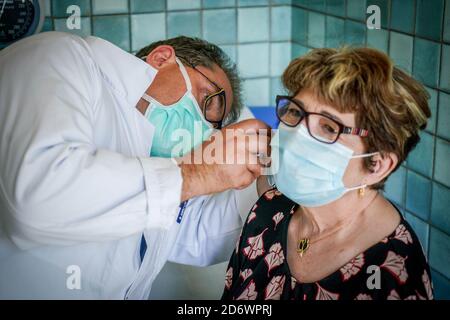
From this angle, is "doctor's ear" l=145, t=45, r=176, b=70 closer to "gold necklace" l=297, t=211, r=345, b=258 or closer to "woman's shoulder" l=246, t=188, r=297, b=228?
"woman's shoulder" l=246, t=188, r=297, b=228

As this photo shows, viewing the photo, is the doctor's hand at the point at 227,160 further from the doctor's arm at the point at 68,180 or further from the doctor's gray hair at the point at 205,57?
the doctor's gray hair at the point at 205,57

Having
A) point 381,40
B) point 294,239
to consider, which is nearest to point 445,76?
point 381,40

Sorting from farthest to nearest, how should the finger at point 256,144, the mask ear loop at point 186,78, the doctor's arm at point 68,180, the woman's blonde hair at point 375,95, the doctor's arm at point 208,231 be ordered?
the doctor's arm at point 208,231 < the mask ear loop at point 186,78 < the finger at point 256,144 < the woman's blonde hair at point 375,95 < the doctor's arm at point 68,180

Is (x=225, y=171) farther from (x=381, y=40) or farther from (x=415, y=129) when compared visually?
(x=381, y=40)

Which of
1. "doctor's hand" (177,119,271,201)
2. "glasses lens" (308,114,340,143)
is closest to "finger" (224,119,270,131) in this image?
"doctor's hand" (177,119,271,201)

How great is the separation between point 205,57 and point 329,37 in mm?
765

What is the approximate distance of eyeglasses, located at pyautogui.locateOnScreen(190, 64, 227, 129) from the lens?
6.52ft

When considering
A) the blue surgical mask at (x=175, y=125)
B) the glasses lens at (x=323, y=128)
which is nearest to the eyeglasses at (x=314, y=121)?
the glasses lens at (x=323, y=128)

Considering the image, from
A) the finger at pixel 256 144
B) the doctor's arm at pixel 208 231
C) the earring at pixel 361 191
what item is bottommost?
the doctor's arm at pixel 208 231

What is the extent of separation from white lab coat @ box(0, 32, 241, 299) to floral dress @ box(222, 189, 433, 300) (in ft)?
0.81

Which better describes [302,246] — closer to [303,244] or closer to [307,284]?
[303,244]

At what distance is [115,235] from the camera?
153 centimetres

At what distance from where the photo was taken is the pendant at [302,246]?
1.74m

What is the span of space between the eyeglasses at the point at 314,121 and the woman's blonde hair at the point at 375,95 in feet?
0.11
